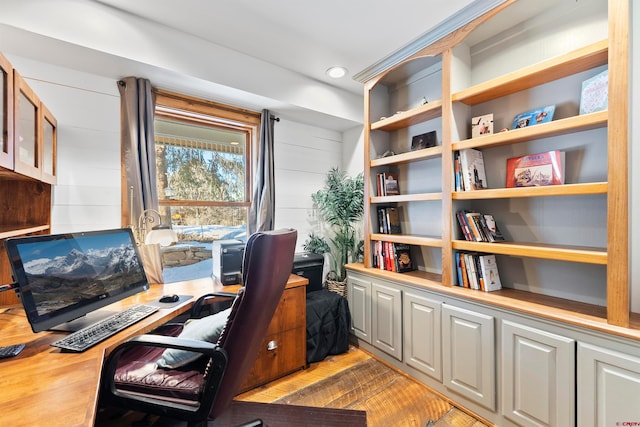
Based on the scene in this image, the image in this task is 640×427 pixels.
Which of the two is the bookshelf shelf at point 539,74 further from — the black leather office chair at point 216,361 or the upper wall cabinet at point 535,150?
the black leather office chair at point 216,361

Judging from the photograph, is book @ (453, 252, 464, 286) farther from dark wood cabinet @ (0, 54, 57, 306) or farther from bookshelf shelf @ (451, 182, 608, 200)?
dark wood cabinet @ (0, 54, 57, 306)

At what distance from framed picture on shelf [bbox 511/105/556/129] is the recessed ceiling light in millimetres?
1450

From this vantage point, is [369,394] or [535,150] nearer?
[535,150]

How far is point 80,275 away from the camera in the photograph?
1.36 meters

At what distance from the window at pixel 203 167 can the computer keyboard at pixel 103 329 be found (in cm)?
95

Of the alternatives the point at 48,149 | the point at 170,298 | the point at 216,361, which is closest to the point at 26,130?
the point at 48,149

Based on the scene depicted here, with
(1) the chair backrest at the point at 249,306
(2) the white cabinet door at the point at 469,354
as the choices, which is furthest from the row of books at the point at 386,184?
(1) the chair backrest at the point at 249,306

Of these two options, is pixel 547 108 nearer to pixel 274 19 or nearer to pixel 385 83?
pixel 385 83

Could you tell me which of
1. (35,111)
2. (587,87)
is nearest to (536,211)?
(587,87)

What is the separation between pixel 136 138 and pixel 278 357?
196 cm

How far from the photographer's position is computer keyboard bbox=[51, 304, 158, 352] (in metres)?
1.12

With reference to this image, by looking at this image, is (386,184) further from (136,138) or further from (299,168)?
(136,138)

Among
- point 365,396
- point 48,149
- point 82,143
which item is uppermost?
point 82,143

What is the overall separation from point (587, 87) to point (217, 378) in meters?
2.32
